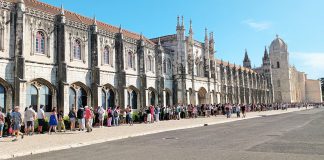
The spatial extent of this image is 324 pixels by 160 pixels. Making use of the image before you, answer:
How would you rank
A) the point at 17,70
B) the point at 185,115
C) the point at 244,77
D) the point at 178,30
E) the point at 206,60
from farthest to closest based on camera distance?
the point at 244,77 → the point at 206,60 → the point at 178,30 → the point at 185,115 → the point at 17,70

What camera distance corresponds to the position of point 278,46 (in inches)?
3898

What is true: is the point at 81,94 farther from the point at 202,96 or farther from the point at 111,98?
the point at 202,96

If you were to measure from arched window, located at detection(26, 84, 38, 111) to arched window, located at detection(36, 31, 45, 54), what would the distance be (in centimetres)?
288

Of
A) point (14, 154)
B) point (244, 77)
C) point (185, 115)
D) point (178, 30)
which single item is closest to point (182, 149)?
point (14, 154)

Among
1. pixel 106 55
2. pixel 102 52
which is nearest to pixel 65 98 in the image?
pixel 102 52

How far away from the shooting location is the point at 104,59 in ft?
99.9

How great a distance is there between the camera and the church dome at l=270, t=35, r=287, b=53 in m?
98.8

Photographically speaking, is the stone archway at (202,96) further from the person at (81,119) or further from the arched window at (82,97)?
the person at (81,119)

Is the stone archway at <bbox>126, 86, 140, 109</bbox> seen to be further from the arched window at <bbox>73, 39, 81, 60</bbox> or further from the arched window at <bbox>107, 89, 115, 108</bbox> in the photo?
the arched window at <bbox>73, 39, 81, 60</bbox>

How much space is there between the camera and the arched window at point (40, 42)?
24484 millimetres

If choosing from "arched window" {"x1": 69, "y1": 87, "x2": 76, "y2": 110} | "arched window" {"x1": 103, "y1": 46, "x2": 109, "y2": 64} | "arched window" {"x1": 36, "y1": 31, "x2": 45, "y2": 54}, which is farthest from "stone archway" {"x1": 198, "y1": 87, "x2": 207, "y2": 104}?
"arched window" {"x1": 36, "y1": 31, "x2": 45, "y2": 54}

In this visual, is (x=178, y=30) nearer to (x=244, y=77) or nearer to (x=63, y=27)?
(x=63, y=27)

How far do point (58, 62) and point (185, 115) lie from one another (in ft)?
48.6

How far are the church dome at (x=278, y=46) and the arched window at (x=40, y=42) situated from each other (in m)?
86.7
